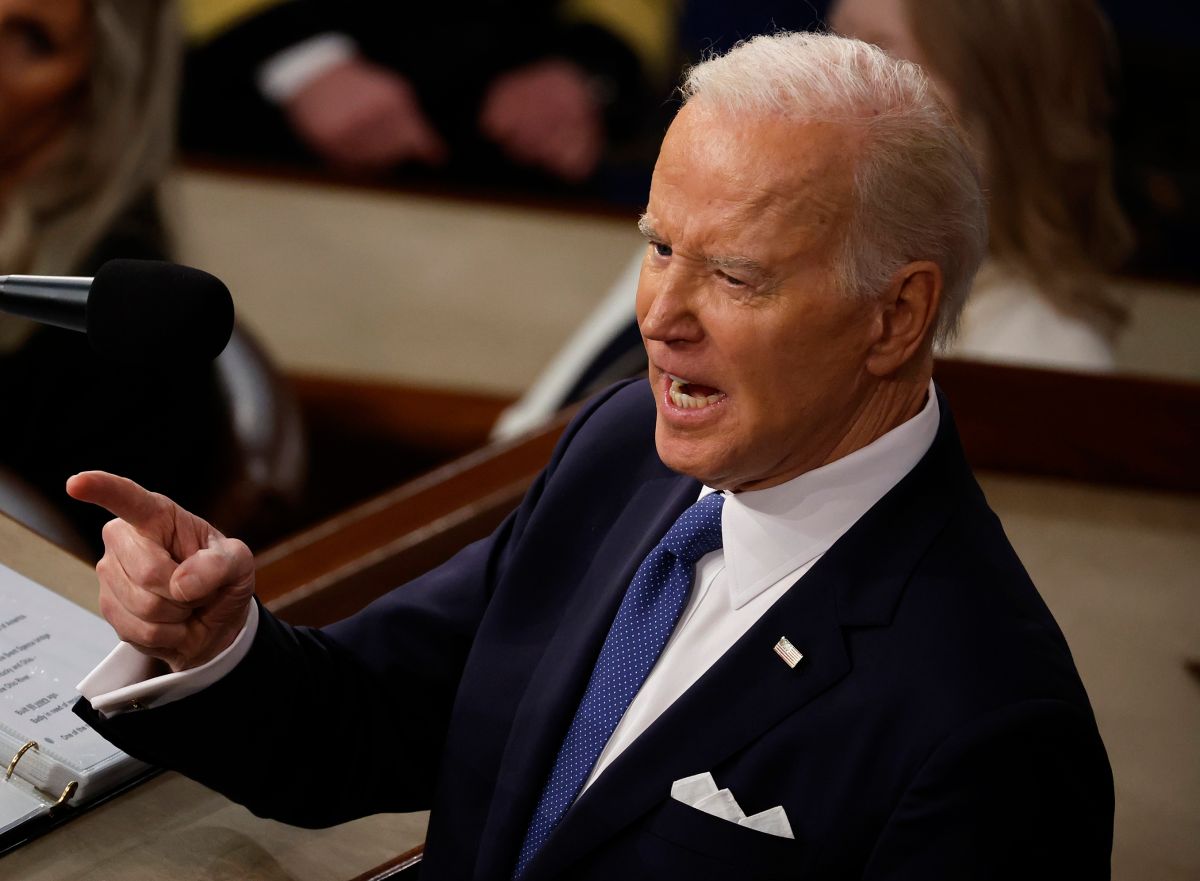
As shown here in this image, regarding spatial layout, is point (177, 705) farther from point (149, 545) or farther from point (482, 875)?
point (482, 875)

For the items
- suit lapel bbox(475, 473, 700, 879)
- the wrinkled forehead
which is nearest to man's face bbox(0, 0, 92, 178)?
suit lapel bbox(475, 473, 700, 879)

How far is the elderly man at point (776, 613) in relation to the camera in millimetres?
1143

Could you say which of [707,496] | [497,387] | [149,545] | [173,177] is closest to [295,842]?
[149,545]

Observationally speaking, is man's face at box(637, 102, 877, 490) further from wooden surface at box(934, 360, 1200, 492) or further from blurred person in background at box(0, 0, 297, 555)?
blurred person in background at box(0, 0, 297, 555)

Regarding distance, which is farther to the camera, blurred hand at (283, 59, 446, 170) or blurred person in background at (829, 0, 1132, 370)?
blurred hand at (283, 59, 446, 170)

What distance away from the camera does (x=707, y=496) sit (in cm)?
135

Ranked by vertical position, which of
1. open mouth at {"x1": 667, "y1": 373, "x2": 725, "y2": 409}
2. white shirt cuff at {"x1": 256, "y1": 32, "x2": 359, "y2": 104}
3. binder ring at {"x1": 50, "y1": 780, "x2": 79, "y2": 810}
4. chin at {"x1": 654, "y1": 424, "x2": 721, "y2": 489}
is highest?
open mouth at {"x1": 667, "y1": 373, "x2": 725, "y2": 409}

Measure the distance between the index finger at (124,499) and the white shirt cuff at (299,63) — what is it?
314 centimetres

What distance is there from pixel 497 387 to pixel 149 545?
9.84 ft

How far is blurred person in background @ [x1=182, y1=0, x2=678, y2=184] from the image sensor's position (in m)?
4.11

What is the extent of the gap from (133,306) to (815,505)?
0.51 metres

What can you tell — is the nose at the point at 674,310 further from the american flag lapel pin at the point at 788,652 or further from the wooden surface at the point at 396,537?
the wooden surface at the point at 396,537

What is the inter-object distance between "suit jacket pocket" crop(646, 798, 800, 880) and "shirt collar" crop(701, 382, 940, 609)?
17 centimetres

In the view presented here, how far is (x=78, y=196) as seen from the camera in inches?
117
